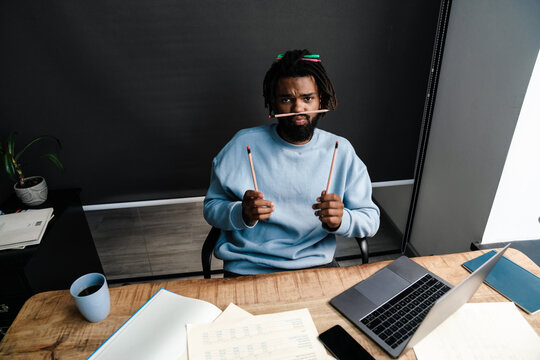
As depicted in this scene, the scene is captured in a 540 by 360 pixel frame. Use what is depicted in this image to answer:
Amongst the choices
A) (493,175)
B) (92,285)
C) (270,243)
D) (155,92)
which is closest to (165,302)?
(92,285)

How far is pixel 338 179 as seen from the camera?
1.35 m

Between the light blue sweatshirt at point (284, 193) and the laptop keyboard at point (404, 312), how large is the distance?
0.34 m

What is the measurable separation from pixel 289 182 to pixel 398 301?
583mm

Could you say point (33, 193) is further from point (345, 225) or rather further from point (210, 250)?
point (345, 225)

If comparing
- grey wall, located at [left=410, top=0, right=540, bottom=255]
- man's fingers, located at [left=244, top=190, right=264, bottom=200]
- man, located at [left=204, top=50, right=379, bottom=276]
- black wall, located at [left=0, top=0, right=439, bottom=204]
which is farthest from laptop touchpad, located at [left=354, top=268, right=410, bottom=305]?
black wall, located at [left=0, top=0, right=439, bottom=204]

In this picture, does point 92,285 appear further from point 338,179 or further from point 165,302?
point 338,179

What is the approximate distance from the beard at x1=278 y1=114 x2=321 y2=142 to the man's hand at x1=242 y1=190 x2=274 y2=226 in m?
0.34

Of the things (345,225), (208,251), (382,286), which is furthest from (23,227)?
→ (382,286)

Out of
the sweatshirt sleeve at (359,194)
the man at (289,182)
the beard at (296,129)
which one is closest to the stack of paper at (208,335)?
the man at (289,182)

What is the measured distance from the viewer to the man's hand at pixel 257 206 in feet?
3.51

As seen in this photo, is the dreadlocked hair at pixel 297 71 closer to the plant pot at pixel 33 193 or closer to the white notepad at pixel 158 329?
the white notepad at pixel 158 329

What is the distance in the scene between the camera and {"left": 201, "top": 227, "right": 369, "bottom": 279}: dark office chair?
4.17ft

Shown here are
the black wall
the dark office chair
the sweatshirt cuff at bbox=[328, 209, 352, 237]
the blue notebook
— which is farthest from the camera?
the black wall

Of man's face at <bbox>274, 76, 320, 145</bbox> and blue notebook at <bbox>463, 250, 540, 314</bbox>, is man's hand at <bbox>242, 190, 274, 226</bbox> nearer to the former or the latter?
man's face at <bbox>274, 76, 320, 145</bbox>
